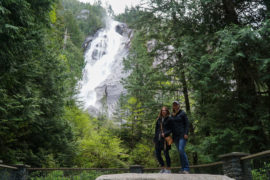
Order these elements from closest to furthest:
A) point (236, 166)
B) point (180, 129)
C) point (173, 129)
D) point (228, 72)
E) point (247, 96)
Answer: point (236, 166) < point (180, 129) < point (173, 129) < point (247, 96) < point (228, 72)

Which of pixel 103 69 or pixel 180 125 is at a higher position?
pixel 103 69

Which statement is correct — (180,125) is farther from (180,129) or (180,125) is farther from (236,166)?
(236,166)

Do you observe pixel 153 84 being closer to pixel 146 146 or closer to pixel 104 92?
pixel 146 146

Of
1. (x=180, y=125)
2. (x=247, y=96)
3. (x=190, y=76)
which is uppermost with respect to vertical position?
(x=190, y=76)

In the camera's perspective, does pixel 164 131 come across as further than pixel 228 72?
No

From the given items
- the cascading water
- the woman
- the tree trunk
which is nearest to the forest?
the tree trunk

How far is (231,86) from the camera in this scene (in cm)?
718

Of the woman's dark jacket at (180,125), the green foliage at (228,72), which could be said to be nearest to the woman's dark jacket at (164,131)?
the woman's dark jacket at (180,125)

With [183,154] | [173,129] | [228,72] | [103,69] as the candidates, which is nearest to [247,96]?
[228,72]

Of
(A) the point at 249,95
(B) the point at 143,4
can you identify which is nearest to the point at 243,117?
(A) the point at 249,95

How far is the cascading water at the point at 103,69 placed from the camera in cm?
3500

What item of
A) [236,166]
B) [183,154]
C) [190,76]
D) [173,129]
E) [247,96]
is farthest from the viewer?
[190,76]

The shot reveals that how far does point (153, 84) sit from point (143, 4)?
13.9ft

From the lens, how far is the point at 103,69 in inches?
1667
